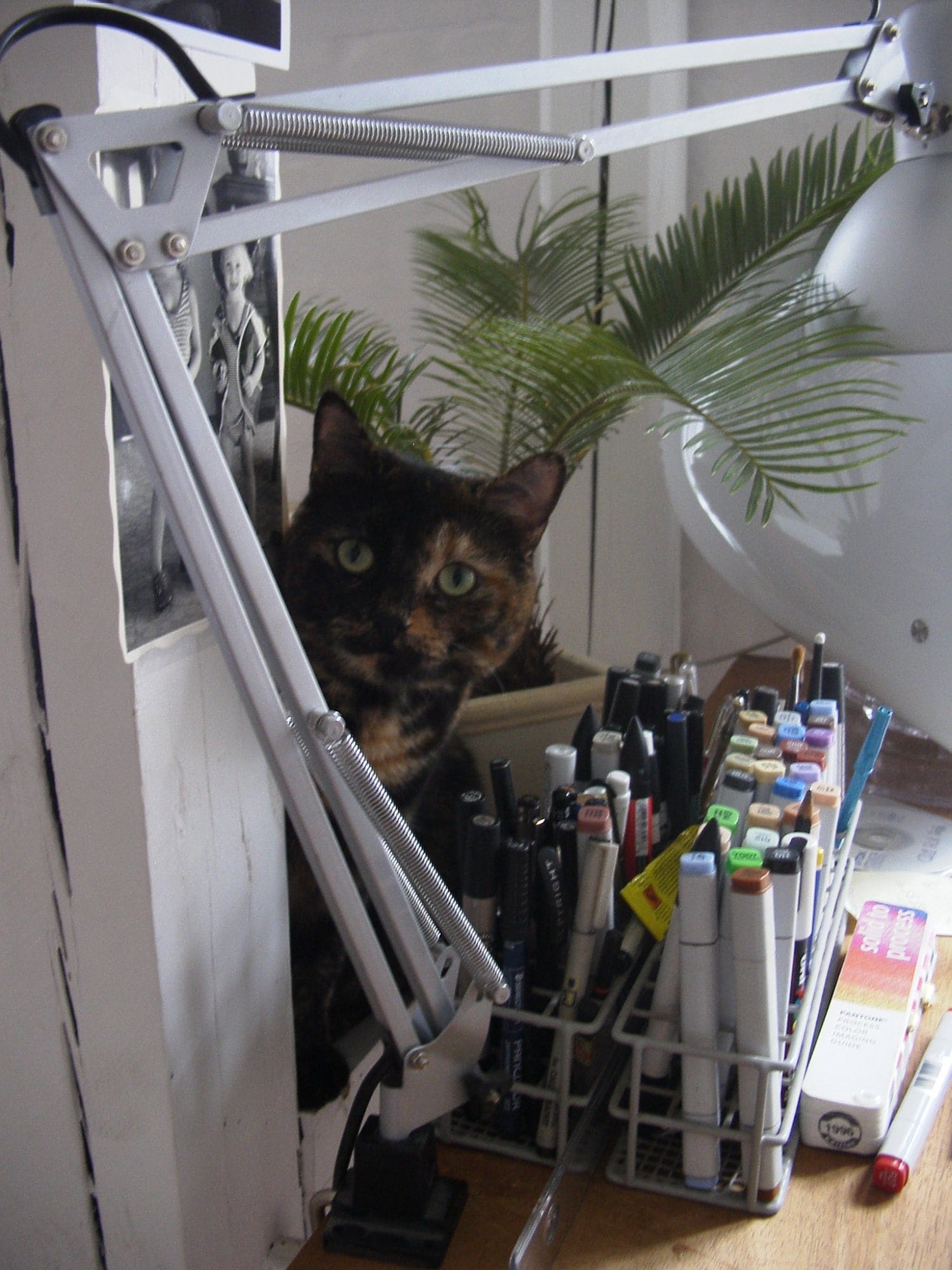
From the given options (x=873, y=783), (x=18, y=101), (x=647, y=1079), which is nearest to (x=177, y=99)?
(x=18, y=101)

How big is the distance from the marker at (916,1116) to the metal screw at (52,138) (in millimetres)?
563

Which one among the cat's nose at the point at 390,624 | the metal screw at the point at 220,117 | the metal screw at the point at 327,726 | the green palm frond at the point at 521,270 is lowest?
the metal screw at the point at 327,726

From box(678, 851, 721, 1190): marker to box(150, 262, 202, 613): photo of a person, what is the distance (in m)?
0.26

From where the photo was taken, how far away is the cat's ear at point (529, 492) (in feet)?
1.86

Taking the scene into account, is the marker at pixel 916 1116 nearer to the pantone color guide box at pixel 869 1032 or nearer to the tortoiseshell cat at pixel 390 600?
the pantone color guide box at pixel 869 1032

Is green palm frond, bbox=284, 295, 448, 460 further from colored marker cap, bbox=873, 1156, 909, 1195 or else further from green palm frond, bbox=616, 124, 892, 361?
colored marker cap, bbox=873, 1156, 909, 1195

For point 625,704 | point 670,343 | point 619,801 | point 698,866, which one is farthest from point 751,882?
point 670,343

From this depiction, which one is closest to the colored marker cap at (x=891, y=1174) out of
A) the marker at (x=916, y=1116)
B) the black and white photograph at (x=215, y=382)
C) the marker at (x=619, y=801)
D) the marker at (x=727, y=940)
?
the marker at (x=916, y=1116)

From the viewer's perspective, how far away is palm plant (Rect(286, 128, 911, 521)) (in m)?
0.65

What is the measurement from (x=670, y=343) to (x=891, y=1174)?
26.3 inches

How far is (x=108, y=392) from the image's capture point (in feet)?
1.30

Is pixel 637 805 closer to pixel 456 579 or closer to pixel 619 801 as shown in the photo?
pixel 619 801

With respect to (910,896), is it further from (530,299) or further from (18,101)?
(18,101)

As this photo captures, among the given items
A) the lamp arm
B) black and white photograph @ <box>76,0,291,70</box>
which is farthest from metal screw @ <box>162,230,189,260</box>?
black and white photograph @ <box>76,0,291,70</box>
